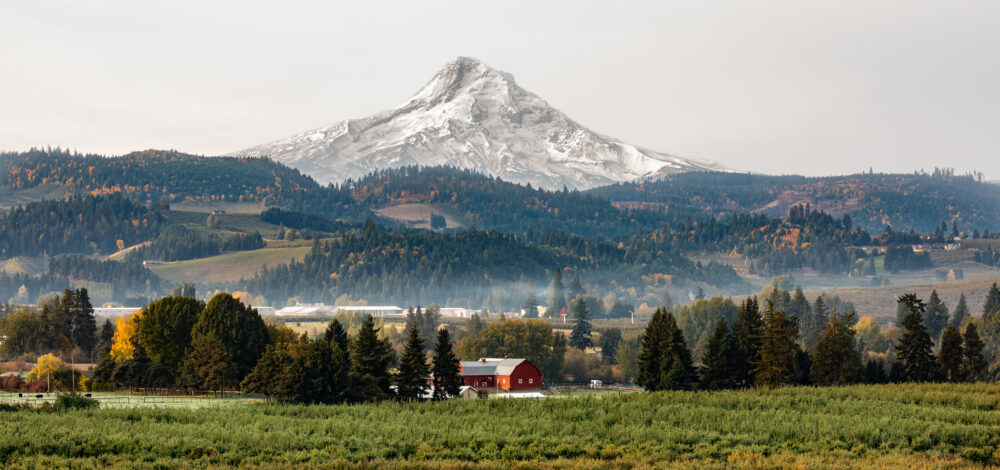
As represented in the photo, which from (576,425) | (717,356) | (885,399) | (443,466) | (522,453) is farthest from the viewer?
(717,356)

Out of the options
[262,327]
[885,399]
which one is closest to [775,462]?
[885,399]

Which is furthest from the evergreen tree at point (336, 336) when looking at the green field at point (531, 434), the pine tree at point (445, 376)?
the green field at point (531, 434)

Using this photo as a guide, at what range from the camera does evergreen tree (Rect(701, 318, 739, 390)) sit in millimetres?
134250

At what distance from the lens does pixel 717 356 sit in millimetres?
134375

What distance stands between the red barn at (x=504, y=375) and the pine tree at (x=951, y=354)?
57667mm

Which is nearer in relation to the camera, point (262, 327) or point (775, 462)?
point (775, 462)

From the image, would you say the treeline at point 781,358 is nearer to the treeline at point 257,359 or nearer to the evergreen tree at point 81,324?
the treeline at point 257,359

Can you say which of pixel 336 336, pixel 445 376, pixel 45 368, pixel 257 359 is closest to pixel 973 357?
pixel 445 376

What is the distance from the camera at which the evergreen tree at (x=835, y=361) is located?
433ft

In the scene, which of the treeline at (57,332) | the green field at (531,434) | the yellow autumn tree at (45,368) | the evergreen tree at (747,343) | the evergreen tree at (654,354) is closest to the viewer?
the green field at (531,434)

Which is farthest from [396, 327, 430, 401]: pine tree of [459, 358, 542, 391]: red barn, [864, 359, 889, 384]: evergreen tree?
[864, 359, 889, 384]: evergreen tree

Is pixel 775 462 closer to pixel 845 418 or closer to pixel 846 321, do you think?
pixel 845 418

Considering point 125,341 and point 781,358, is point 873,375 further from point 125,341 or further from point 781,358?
point 125,341

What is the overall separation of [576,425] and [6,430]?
4450 cm
